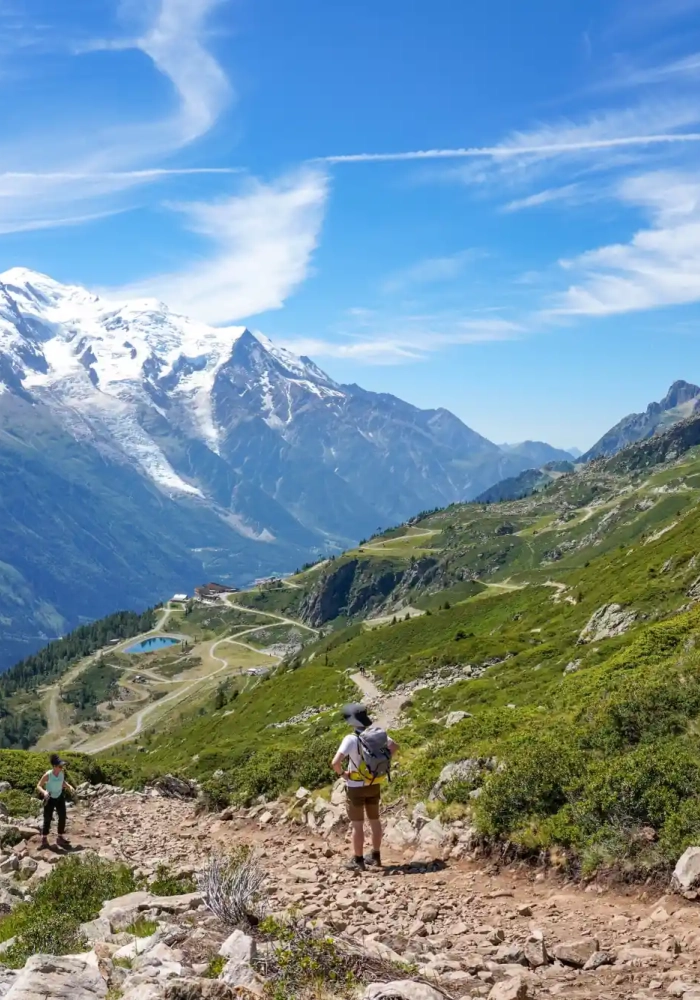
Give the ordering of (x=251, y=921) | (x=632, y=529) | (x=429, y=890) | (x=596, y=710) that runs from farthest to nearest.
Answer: (x=632, y=529) → (x=596, y=710) → (x=429, y=890) → (x=251, y=921)

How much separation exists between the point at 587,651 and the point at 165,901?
37159mm

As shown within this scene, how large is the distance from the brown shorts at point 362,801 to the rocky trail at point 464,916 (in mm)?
1223

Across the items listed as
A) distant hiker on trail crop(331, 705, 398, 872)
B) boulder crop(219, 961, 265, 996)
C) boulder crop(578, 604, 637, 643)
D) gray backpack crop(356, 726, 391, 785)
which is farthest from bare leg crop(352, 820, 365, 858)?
boulder crop(578, 604, 637, 643)

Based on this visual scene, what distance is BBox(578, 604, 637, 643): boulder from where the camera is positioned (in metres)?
47.2

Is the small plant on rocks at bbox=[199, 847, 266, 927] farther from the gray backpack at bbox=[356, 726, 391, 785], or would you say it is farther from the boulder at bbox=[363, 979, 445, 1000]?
the gray backpack at bbox=[356, 726, 391, 785]

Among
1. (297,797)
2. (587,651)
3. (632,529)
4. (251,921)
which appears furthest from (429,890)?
(632,529)

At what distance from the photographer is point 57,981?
28.2 feet

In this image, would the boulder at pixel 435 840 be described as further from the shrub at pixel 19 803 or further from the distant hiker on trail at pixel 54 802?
the shrub at pixel 19 803

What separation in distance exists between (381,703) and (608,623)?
72.0ft

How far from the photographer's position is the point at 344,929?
11430 millimetres

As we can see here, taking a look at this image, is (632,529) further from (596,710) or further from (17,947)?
(17,947)

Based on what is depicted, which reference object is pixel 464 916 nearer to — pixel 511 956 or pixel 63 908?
pixel 511 956

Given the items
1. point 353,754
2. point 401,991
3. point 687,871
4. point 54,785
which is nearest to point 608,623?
point 353,754

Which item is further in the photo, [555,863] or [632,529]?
[632,529]
